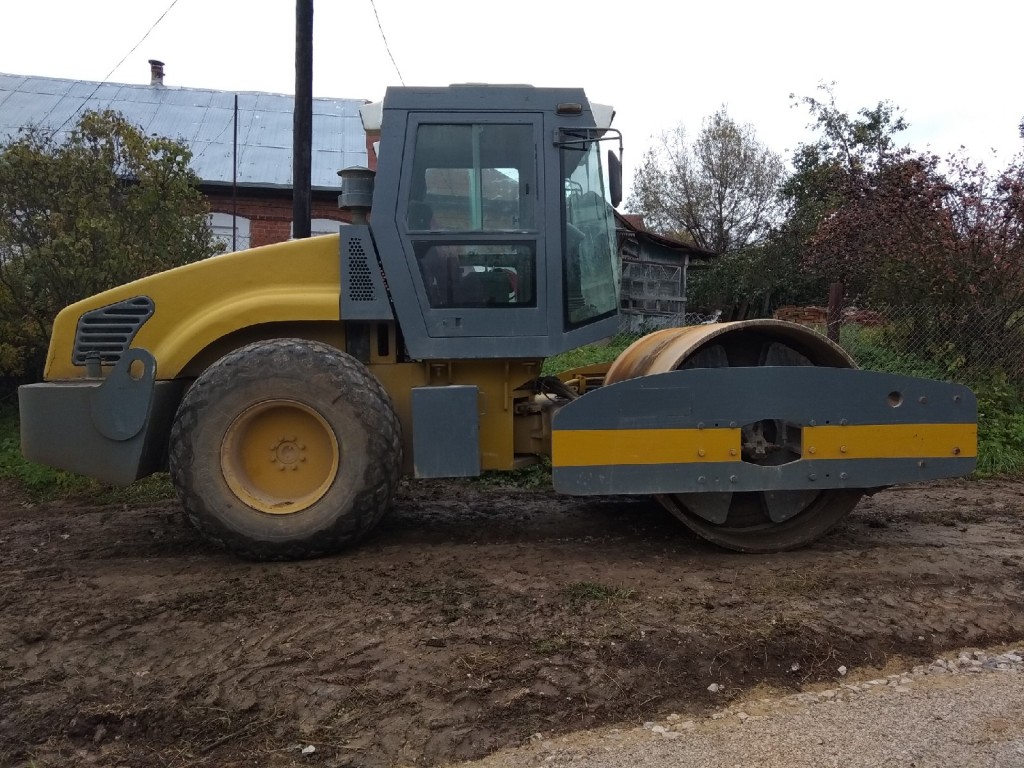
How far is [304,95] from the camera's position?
8.54m

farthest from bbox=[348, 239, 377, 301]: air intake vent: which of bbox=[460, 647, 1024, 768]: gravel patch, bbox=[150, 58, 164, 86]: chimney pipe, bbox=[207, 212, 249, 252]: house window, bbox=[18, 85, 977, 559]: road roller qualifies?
bbox=[150, 58, 164, 86]: chimney pipe

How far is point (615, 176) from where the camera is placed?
4.72 metres

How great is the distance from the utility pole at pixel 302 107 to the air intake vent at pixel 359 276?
13.6ft

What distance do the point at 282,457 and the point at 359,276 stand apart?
1124 mm

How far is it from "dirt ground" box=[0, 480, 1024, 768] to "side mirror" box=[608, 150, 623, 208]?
209 cm

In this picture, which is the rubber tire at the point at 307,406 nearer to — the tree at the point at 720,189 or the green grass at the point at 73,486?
the green grass at the point at 73,486

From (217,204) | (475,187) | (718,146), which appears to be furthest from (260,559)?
(718,146)

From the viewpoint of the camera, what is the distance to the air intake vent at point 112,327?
15.4ft

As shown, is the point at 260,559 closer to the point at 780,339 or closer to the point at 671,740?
the point at 671,740

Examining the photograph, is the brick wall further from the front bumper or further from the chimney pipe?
the front bumper

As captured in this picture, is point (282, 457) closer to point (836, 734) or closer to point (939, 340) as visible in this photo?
point (836, 734)

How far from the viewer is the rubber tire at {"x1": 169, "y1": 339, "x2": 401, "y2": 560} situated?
434 centimetres

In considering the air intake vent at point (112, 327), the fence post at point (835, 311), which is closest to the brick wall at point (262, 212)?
the fence post at point (835, 311)

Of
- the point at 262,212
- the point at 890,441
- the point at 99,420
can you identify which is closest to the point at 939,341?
the point at 890,441
